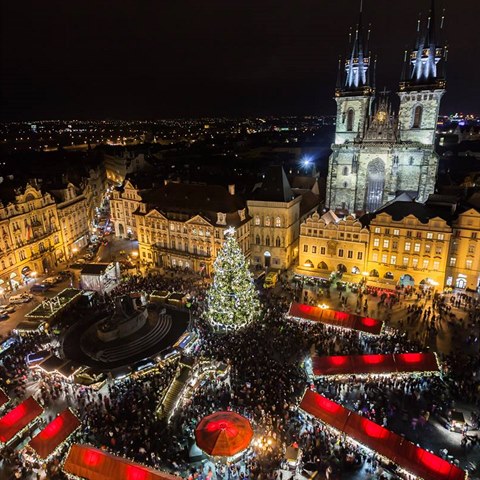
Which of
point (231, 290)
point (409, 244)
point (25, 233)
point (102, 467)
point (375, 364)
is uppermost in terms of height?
point (25, 233)

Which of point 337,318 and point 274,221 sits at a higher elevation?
point 274,221

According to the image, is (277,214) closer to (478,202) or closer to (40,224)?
(478,202)

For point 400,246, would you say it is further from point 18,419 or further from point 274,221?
point 18,419

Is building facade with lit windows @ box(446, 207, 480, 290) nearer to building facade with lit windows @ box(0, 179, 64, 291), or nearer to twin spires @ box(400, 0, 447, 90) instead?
twin spires @ box(400, 0, 447, 90)

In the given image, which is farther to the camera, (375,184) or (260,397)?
(375,184)

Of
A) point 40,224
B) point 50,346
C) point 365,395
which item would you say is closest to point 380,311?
point 365,395

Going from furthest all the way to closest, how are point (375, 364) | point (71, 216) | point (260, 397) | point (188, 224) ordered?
point (71, 216), point (188, 224), point (375, 364), point (260, 397)

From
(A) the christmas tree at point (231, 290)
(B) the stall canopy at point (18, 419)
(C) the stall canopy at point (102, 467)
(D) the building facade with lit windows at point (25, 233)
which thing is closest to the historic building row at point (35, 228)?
(D) the building facade with lit windows at point (25, 233)

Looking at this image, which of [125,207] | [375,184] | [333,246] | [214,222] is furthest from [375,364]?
[125,207]
